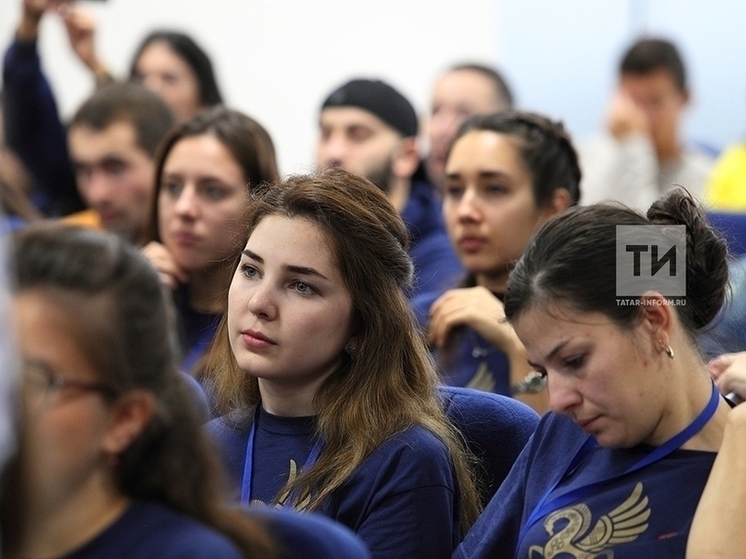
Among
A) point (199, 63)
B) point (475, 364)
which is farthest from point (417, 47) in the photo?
point (475, 364)

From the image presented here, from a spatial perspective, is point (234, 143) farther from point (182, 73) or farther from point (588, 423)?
point (588, 423)

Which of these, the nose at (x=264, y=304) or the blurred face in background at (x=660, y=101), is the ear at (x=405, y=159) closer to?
the blurred face in background at (x=660, y=101)

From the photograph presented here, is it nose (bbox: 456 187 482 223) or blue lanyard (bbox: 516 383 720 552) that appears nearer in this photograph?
blue lanyard (bbox: 516 383 720 552)

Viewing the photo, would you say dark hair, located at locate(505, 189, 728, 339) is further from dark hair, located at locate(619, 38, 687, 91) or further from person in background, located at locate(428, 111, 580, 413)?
dark hair, located at locate(619, 38, 687, 91)

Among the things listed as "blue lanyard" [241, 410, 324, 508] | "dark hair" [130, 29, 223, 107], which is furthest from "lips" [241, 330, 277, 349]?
"dark hair" [130, 29, 223, 107]

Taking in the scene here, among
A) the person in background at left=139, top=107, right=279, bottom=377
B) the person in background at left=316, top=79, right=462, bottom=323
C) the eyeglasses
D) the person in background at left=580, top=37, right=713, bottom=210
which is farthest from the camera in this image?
the person in background at left=580, top=37, right=713, bottom=210

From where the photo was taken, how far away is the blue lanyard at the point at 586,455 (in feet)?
4.77

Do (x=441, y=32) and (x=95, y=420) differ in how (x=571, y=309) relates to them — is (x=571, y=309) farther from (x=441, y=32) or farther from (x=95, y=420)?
(x=441, y=32)

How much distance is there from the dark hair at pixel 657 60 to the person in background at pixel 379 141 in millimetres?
892

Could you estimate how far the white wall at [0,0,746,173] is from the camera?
4855mm

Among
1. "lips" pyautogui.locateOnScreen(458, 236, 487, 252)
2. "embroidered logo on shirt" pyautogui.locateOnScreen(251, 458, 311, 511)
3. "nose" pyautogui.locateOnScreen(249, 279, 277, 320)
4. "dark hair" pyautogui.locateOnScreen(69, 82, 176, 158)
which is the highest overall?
"dark hair" pyautogui.locateOnScreen(69, 82, 176, 158)

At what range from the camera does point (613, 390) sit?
56.3 inches

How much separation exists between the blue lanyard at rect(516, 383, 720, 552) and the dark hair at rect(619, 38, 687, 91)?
2.56 meters

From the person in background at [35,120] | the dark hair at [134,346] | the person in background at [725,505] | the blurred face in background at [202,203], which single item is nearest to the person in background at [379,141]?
the blurred face in background at [202,203]
